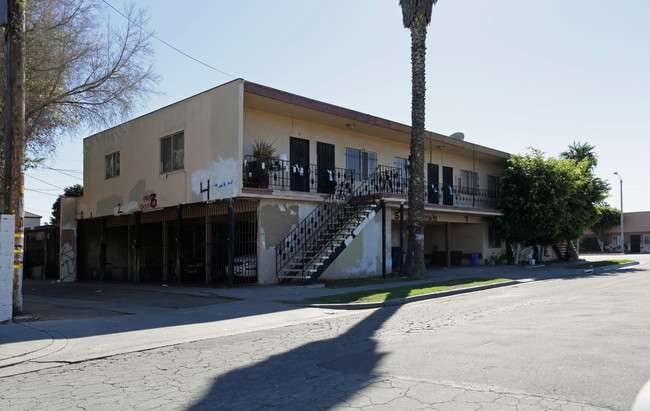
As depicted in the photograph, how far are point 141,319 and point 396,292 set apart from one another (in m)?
6.63

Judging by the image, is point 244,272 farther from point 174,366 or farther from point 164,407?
point 164,407

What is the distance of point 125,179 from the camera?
21.9 m

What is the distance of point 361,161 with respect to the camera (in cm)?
2284

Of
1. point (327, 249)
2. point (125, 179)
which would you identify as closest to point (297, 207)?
point (327, 249)

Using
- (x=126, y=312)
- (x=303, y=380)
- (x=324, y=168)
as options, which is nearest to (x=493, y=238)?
(x=324, y=168)

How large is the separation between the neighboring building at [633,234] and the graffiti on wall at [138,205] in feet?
176

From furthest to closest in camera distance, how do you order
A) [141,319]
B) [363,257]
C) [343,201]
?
[343,201] → [363,257] → [141,319]

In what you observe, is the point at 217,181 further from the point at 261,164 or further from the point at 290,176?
the point at 290,176

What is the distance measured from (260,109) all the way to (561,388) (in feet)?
50.9

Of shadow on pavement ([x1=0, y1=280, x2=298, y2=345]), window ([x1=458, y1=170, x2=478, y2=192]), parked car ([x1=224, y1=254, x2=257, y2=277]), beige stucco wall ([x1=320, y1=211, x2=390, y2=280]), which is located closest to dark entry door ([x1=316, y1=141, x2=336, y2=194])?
beige stucco wall ([x1=320, y1=211, x2=390, y2=280])

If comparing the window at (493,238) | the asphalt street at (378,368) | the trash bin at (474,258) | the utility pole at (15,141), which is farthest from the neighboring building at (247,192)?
Answer: the asphalt street at (378,368)

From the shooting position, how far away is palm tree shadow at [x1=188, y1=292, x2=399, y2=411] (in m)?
4.91

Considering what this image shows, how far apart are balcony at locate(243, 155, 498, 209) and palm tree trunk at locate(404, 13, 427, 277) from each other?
3.23 metres

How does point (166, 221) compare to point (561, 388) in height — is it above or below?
above
